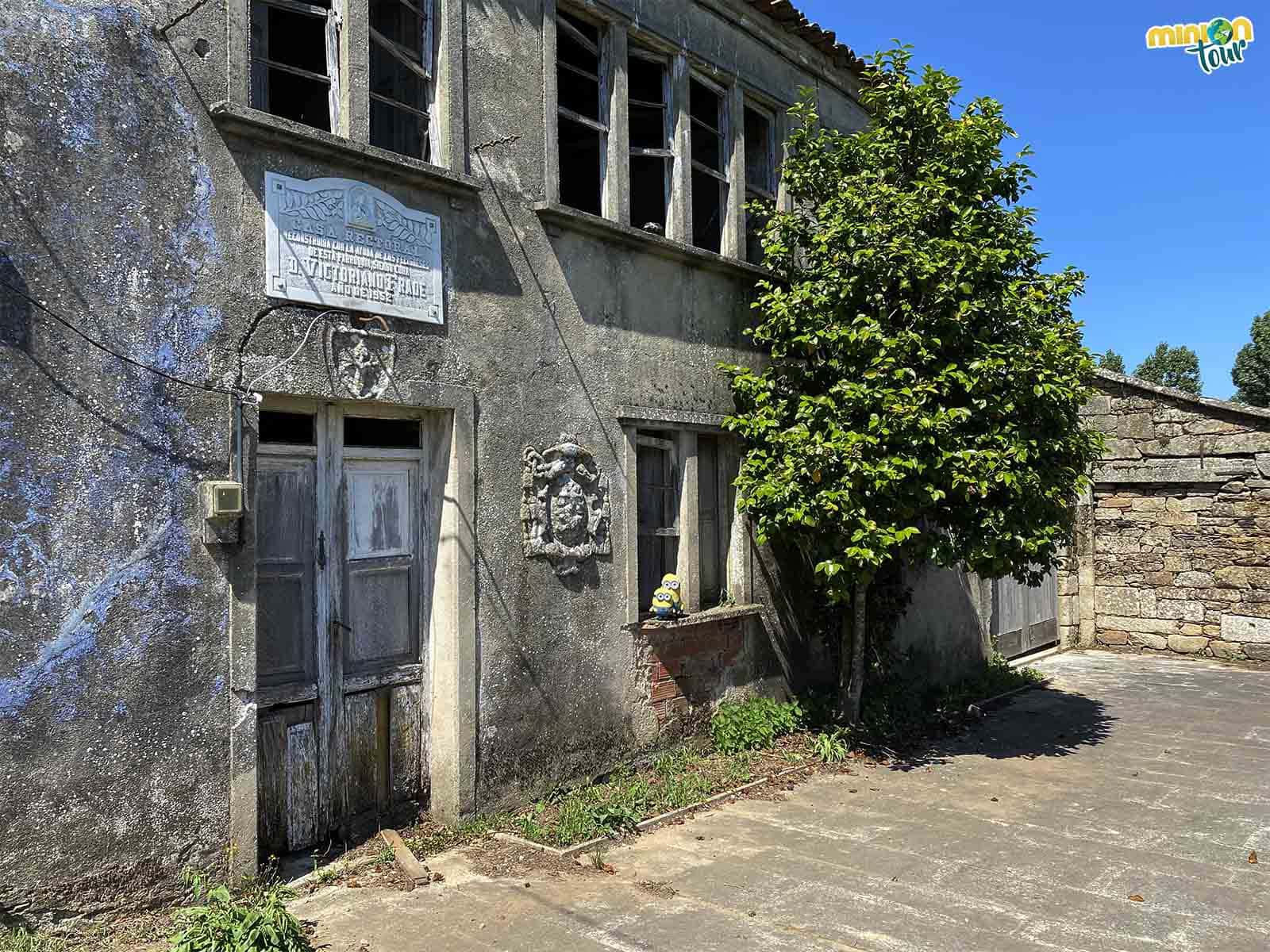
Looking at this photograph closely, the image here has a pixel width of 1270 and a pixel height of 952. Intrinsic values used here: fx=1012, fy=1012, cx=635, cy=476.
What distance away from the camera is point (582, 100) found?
7.74 meters

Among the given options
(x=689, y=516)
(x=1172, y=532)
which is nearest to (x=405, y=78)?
(x=689, y=516)

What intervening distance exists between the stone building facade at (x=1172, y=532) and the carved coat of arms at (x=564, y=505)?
903cm

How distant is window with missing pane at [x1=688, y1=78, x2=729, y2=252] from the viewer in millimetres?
8430

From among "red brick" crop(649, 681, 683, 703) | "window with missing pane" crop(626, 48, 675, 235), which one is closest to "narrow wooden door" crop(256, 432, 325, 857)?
"red brick" crop(649, 681, 683, 703)

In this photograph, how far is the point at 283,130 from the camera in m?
5.00

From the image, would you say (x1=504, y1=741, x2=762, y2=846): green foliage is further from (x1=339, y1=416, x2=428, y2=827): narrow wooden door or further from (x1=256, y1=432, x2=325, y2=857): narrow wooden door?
(x1=256, y1=432, x2=325, y2=857): narrow wooden door

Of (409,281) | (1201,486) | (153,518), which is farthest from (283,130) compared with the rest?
(1201,486)

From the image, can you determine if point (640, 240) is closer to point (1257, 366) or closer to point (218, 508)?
point (218, 508)

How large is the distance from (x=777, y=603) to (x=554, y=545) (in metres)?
2.89

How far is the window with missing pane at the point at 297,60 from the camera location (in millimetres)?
5348

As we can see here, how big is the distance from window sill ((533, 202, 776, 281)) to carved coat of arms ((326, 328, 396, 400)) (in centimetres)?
161

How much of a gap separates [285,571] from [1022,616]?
10892 millimetres

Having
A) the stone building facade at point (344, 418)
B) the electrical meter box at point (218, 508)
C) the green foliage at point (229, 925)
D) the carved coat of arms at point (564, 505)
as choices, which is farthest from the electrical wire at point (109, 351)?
the green foliage at point (229, 925)

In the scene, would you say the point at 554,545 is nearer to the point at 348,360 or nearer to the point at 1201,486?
the point at 348,360
